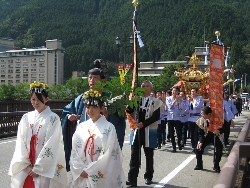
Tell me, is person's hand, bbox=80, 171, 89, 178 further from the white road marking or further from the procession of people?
the white road marking


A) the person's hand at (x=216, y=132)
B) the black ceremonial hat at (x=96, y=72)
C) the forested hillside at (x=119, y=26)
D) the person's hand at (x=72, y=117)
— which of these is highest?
the forested hillside at (x=119, y=26)

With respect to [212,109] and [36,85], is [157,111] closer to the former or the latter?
[212,109]

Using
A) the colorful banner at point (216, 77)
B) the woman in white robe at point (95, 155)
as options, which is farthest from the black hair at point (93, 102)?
the colorful banner at point (216, 77)

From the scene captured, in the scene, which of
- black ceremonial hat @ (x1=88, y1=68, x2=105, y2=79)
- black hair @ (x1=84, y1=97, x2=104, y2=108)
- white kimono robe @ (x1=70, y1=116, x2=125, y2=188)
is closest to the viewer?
white kimono robe @ (x1=70, y1=116, x2=125, y2=188)

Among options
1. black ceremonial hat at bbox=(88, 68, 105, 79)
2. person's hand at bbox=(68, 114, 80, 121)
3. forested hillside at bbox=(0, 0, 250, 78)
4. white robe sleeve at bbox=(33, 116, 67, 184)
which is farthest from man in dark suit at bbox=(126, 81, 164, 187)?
forested hillside at bbox=(0, 0, 250, 78)

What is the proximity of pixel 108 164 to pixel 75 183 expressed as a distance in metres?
0.42

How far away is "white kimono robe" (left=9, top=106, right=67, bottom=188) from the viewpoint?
486 centimetres

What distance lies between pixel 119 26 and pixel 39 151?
134389mm

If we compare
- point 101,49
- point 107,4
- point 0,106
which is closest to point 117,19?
point 107,4

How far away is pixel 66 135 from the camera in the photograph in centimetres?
587

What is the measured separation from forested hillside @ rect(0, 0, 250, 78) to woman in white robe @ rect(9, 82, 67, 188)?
104128 millimetres

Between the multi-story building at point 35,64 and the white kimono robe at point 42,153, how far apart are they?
10099 centimetres

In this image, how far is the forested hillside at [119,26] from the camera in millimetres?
120700

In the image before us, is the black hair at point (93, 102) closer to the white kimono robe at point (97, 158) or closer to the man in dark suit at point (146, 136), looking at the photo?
the white kimono robe at point (97, 158)
